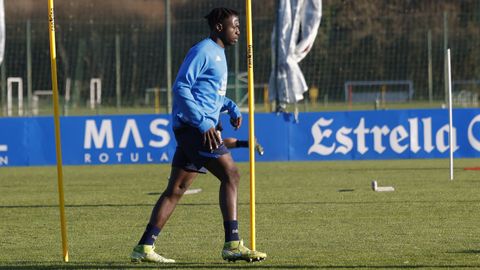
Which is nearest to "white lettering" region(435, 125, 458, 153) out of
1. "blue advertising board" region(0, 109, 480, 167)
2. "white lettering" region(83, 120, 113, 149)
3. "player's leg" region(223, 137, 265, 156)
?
"blue advertising board" region(0, 109, 480, 167)

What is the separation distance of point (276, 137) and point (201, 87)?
1647cm

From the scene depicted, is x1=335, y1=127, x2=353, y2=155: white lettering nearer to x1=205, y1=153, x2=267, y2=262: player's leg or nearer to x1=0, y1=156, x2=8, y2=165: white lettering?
x1=0, y1=156, x2=8, y2=165: white lettering

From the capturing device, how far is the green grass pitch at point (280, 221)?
9.70m

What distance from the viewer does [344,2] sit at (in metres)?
31.0

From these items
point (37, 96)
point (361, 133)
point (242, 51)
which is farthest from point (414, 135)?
point (37, 96)

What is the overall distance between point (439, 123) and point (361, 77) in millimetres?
13620

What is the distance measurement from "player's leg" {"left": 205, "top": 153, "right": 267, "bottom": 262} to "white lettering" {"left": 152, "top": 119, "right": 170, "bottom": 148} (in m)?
16.3

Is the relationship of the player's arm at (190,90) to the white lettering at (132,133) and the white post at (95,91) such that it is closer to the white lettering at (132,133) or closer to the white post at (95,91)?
the white lettering at (132,133)

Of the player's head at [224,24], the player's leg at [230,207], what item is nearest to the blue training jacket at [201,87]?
the player's head at [224,24]

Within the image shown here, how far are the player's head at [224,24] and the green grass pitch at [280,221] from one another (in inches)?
72.6

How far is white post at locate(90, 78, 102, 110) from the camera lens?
1395 inches

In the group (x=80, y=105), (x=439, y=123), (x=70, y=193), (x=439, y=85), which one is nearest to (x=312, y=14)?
(x=439, y=123)

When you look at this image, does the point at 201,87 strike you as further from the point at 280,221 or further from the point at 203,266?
the point at 280,221

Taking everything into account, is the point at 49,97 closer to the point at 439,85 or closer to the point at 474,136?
the point at 439,85
